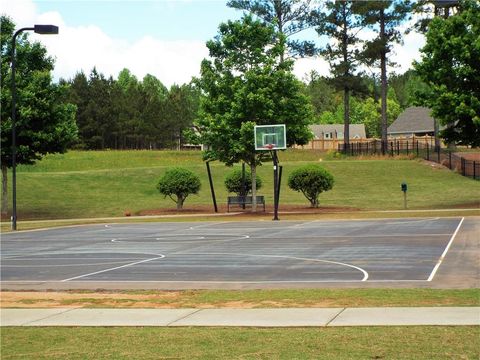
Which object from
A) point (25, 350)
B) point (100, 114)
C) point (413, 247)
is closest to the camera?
point (25, 350)

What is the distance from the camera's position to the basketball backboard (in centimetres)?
4038

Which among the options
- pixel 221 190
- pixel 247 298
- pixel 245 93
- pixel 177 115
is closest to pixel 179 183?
pixel 245 93

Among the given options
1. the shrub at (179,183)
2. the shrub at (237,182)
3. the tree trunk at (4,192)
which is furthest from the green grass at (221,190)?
the shrub at (237,182)

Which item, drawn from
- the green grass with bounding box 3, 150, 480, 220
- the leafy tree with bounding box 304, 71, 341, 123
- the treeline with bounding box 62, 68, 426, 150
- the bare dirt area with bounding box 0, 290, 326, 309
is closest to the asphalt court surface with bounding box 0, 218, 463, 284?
the bare dirt area with bounding box 0, 290, 326, 309

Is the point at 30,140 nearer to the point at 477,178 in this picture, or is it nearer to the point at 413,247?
the point at 413,247

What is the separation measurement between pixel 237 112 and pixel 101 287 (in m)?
27.0

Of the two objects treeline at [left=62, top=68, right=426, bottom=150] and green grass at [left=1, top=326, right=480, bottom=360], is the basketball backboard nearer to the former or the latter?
green grass at [left=1, top=326, right=480, bottom=360]

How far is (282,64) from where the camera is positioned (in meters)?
42.7

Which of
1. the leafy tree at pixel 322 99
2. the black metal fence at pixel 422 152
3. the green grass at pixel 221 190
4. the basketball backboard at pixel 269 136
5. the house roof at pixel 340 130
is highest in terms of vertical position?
the leafy tree at pixel 322 99

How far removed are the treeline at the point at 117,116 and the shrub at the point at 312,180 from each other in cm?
5375

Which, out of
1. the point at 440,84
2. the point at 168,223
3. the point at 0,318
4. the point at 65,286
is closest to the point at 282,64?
the point at 440,84

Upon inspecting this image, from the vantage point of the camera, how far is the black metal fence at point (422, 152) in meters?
60.1

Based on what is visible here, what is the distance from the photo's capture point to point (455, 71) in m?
39.9

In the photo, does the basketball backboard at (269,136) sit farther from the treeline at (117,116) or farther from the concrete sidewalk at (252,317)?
the treeline at (117,116)
